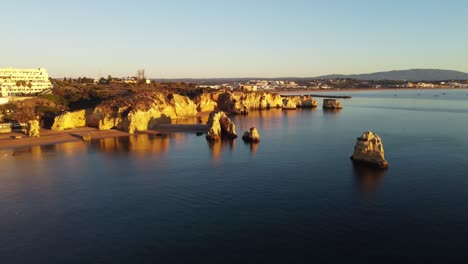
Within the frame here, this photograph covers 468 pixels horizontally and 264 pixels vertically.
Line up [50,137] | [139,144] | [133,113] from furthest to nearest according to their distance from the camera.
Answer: [133,113], [50,137], [139,144]

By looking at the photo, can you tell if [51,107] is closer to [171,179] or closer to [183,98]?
[183,98]

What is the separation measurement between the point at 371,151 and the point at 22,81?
13577 centimetres

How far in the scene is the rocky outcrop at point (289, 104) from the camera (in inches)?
6762

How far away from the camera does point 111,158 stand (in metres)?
62.8

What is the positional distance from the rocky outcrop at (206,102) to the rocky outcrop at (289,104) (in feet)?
116

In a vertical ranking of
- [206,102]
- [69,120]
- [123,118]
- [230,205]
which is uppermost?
[206,102]

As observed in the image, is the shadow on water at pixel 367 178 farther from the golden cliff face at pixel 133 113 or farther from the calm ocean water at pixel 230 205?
the golden cliff face at pixel 133 113

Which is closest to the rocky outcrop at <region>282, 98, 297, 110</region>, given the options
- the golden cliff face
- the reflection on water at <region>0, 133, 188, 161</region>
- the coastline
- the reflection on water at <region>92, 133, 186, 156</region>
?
the golden cliff face

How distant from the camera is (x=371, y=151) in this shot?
179 feet

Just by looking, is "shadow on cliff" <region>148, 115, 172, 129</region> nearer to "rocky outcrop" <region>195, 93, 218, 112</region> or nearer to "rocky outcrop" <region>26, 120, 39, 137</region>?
"rocky outcrop" <region>26, 120, 39, 137</region>

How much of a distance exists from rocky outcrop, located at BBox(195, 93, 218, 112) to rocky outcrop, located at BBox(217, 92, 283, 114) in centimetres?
312

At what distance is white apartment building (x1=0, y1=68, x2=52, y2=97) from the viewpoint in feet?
433

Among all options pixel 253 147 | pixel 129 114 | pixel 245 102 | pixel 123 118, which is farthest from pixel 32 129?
pixel 245 102

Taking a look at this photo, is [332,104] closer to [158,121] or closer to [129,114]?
[158,121]
